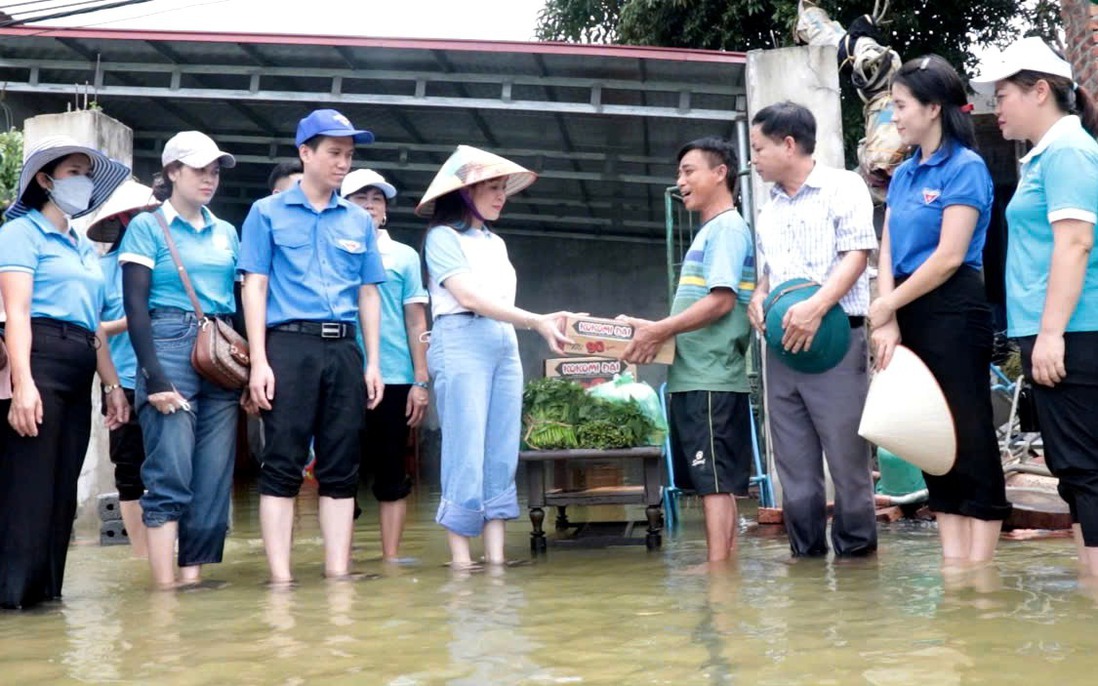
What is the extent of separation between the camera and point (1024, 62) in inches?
179

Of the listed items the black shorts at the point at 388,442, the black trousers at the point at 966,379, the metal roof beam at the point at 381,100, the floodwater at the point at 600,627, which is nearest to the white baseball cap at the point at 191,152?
the black shorts at the point at 388,442

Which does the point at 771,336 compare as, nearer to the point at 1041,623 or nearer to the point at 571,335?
Result: the point at 571,335

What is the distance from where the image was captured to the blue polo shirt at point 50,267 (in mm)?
4770

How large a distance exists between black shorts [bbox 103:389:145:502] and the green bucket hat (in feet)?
10.4

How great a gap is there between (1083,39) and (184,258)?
21.1 feet

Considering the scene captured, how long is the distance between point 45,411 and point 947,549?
133 inches

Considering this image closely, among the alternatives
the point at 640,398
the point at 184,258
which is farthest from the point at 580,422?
the point at 184,258

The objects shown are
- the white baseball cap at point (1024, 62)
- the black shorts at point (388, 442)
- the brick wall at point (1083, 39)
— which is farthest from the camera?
the brick wall at point (1083, 39)

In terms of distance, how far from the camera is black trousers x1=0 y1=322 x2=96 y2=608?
4.79m

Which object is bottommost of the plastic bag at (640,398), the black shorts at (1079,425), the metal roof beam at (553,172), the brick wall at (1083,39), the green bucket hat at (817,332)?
the black shorts at (1079,425)

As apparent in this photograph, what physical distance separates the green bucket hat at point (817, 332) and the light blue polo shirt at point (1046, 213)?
31.8 inches

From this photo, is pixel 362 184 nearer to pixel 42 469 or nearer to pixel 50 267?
pixel 50 267

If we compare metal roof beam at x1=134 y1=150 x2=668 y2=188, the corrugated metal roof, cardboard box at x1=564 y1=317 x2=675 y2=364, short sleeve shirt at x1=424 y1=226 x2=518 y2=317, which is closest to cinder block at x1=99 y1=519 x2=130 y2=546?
short sleeve shirt at x1=424 y1=226 x2=518 y2=317

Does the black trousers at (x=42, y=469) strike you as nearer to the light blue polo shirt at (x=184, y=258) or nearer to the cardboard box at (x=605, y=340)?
the light blue polo shirt at (x=184, y=258)
